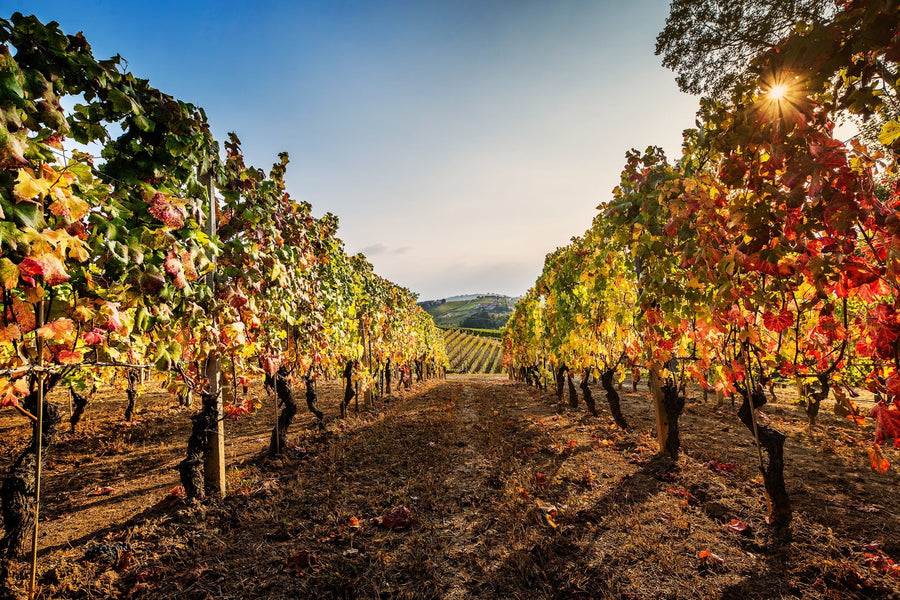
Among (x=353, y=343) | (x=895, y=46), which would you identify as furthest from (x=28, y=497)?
(x=895, y=46)

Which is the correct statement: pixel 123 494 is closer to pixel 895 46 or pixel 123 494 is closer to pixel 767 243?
pixel 767 243

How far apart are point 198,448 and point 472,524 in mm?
3770

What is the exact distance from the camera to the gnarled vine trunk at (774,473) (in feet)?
12.5

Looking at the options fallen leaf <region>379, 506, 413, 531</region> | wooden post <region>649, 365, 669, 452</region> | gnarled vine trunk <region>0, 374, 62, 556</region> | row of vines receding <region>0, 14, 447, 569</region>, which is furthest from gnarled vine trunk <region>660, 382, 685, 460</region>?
gnarled vine trunk <region>0, 374, 62, 556</region>

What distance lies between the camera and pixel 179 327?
3.83 metres

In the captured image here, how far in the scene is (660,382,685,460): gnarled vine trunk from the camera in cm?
607

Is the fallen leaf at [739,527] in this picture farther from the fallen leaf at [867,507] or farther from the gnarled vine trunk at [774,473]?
the fallen leaf at [867,507]

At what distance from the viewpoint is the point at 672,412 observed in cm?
614

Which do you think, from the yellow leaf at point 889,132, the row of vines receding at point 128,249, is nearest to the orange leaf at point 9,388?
the row of vines receding at point 128,249

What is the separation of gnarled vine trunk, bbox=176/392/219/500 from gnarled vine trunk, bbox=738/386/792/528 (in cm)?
650

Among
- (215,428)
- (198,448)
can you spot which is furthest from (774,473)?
(198,448)

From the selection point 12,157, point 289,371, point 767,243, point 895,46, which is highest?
point 895,46

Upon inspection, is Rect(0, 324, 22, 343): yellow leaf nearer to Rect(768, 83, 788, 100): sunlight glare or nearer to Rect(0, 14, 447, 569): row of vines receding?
Rect(0, 14, 447, 569): row of vines receding

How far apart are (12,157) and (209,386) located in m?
3.82
